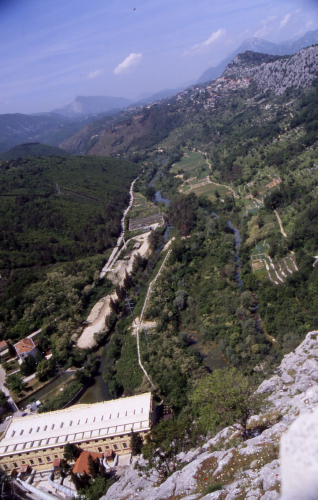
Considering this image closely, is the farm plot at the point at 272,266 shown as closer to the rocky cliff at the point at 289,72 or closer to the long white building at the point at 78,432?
the long white building at the point at 78,432

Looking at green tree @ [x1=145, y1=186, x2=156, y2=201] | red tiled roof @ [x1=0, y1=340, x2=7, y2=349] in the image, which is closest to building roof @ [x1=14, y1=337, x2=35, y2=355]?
red tiled roof @ [x1=0, y1=340, x2=7, y2=349]

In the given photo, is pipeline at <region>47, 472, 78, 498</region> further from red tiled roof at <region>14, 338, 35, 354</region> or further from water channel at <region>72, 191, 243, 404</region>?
red tiled roof at <region>14, 338, 35, 354</region>

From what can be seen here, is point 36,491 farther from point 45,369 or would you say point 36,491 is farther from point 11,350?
point 11,350

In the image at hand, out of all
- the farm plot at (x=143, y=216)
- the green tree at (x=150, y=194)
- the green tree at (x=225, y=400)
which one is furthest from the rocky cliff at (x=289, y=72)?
the green tree at (x=225, y=400)

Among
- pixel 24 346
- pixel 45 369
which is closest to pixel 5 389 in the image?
pixel 45 369

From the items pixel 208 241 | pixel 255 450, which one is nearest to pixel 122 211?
pixel 208 241
